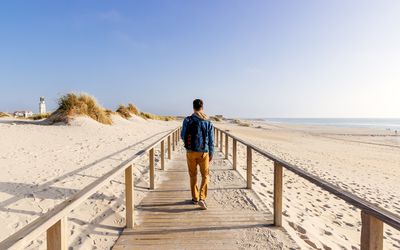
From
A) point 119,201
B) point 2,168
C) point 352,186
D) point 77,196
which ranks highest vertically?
point 77,196

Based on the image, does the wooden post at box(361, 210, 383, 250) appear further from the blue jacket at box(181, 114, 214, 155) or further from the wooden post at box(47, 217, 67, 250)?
the blue jacket at box(181, 114, 214, 155)

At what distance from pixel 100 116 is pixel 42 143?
7205 millimetres

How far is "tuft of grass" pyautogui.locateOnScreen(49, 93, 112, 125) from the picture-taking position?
45.7 feet

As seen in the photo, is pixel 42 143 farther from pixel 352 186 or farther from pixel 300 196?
pixel 352 186

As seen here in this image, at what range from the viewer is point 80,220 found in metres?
3.88

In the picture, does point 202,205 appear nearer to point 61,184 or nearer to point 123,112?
point 61,184

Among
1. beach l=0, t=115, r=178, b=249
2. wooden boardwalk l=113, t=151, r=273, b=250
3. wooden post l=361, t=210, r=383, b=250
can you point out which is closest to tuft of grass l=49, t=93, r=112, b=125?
beach l=0, t=115, r=178, b=249

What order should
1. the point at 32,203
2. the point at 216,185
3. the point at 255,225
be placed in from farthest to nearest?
1. the point at 216,185
2. the point at 32,203
3. the point at 255,225

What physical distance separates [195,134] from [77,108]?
12.1 m

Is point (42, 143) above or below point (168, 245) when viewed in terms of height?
above

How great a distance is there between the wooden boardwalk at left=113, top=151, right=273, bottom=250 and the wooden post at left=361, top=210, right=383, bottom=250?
1.60 meters

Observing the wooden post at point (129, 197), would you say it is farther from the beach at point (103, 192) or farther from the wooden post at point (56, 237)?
the wooden post at point (56, 237)

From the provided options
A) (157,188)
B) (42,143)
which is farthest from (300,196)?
(42,143)

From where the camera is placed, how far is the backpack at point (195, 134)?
4410 mm
